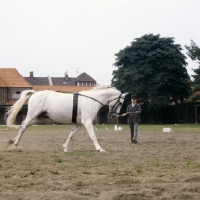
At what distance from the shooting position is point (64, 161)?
36.4 ft

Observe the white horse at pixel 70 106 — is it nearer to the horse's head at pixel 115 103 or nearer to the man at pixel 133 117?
the horse's head at pixel 115 103

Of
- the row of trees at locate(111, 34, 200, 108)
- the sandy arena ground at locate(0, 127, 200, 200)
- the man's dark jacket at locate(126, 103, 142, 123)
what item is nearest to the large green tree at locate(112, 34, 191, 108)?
the row of trees at locate(111, 34, 200, 108)

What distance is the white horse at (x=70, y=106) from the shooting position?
14344mm

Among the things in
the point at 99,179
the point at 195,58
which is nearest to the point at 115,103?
the point at 99,179

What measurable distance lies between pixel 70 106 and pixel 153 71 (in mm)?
49739

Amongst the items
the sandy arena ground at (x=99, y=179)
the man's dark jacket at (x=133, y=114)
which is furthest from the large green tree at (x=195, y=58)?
the sandy arena ground at (x=99, y=179)

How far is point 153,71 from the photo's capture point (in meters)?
63.2

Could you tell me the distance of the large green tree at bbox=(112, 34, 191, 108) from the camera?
61938mm

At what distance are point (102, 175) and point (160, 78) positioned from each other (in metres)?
53.9

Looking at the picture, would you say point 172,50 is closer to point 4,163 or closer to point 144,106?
point 144,106

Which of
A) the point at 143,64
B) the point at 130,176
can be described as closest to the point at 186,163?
the point at 130,176

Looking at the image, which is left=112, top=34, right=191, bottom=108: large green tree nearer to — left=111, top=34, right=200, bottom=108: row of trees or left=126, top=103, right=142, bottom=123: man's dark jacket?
left=111, top=34, right=200, bottom=108: row of trees

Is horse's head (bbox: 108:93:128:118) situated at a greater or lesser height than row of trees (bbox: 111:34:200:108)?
lesser

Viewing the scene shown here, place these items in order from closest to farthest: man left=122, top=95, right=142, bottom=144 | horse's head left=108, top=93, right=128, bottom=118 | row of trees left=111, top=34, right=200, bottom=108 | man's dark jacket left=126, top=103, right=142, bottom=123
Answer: horse's head left=108, top=93, right=128, bottom=118, man left=122, top=95, right=142, bottom=144, man's dark jacket left=126, top=103, right=142, bottom=123, row of trees left=111, top=34, right=200, bottom=108
